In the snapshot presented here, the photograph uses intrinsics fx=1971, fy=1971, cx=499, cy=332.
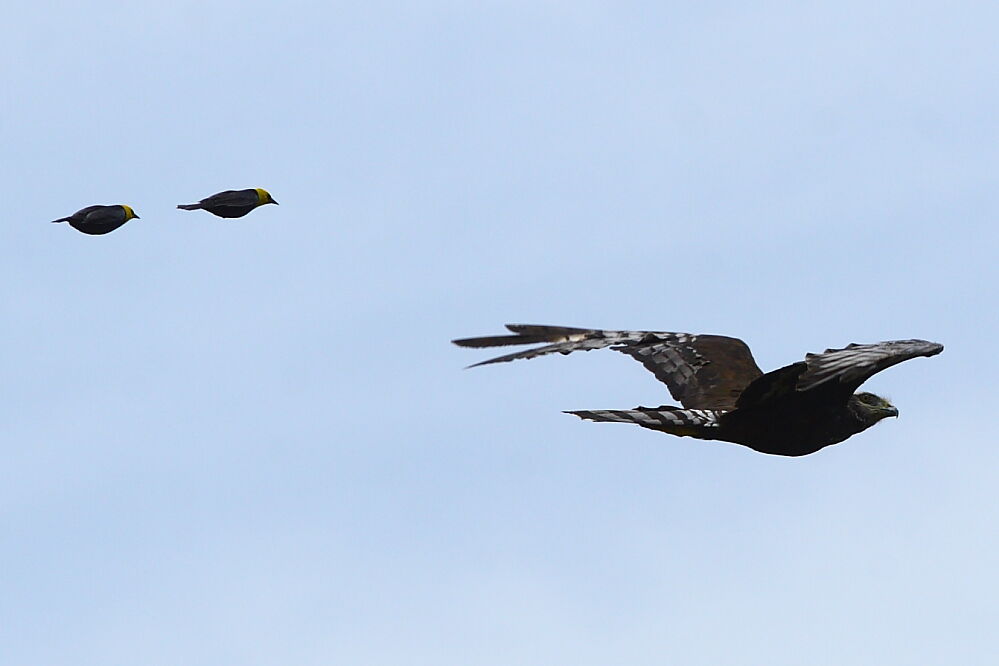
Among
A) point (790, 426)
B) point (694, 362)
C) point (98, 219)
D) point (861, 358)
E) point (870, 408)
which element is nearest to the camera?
point (861, 358)

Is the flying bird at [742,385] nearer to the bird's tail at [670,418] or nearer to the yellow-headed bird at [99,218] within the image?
the bird's tail at [670,418]

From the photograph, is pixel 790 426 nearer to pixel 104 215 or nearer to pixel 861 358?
pixel 861 358

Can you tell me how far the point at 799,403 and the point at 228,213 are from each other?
24.8ft

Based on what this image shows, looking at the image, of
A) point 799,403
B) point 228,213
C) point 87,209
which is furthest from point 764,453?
point 87,209

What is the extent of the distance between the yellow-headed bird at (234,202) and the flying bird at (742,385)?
5.29 metres

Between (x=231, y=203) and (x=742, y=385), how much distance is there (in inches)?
263

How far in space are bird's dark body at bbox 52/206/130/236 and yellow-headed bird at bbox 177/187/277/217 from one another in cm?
89

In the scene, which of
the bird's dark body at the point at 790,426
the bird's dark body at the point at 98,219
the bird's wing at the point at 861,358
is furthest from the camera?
the bird's dark body at the point at 98,219

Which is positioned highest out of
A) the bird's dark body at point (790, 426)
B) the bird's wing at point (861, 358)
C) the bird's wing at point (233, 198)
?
the bird's wing at point (233, 198)

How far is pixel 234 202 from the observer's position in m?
23.5

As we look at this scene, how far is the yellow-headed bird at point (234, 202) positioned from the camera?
23.2 metres

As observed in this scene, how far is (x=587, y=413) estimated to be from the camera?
60.9 ft

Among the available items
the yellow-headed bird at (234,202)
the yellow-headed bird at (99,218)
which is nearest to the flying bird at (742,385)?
the yellow-headed bird at (234,202)

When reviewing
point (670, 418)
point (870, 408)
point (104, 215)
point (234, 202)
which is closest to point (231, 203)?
point (234, 202)
